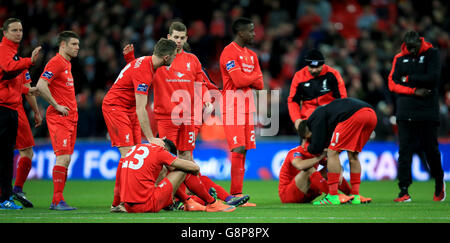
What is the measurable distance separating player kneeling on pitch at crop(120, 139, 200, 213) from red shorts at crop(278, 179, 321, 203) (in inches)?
87.5

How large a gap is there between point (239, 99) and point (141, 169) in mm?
2580

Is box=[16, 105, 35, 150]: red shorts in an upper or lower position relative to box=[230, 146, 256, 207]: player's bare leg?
upper

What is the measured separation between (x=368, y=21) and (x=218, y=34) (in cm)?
467

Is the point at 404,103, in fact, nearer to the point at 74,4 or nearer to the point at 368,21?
the point at 368,21

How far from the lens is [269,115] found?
1645 centimetres

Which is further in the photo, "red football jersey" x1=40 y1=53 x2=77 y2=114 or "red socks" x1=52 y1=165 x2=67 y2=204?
"red football jersey" x1=40 y1=53 x2=77 y2=114

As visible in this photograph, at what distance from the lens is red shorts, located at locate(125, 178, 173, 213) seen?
25.3 feet

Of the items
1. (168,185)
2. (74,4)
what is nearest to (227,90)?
(168,185)

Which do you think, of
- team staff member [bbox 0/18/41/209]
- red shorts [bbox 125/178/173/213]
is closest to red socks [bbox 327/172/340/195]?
red shorts [bbox 125/178/173/213]

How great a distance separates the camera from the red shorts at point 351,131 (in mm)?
9133

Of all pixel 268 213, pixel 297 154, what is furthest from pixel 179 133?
pixel 268 213

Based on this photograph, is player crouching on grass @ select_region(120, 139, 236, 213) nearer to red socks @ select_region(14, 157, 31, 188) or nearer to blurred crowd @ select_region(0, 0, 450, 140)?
red socks @ select_region(14, 157, 31, 188)

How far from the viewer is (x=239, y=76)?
31.1 feet

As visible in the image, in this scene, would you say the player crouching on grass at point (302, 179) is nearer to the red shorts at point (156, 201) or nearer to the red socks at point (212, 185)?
the red socks at point (212, 185)
